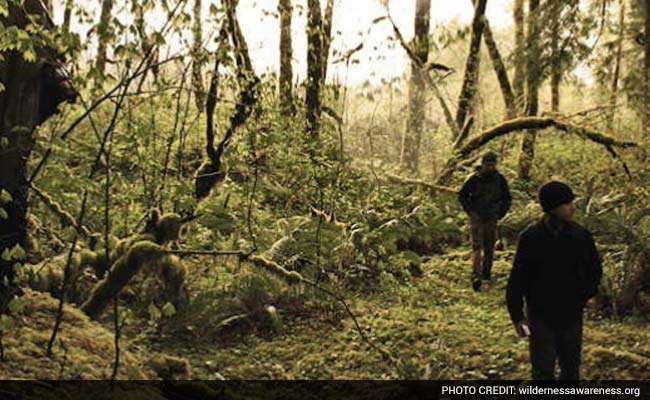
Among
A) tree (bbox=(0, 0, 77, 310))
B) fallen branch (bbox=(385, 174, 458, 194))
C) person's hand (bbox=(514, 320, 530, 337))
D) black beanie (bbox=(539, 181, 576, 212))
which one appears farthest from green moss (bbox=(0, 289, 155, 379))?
fallen branch (bbox=(385, 174, 458, 194))

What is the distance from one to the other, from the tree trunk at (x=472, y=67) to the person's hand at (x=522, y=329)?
13.0m

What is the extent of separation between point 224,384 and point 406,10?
17.0 m

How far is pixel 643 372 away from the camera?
23.9 feet

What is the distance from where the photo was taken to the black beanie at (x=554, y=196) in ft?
18.0

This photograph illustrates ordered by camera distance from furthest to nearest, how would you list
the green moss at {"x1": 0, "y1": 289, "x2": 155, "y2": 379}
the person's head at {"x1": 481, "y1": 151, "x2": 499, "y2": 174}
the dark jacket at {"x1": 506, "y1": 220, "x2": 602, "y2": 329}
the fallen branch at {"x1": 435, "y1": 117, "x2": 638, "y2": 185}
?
1. the fallen branch at {"x1": 435, "y1": 117, "x2": 638, "y2": 185}
2. the person's head at {"x1": 481, "y1": 151, "x2": 499, "y2": 174}
3. the green moss at {"x1": 0, "y1": 289, "x2": 155, "y2": 379}
4. the dark jacket at {"x1": 506, "y1": 220, "x2": 602, "y2": 329}

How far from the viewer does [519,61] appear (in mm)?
14633

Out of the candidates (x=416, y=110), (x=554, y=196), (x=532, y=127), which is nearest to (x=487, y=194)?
(x=554, y=196)

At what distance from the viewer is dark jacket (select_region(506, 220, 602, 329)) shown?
5480 millimetres

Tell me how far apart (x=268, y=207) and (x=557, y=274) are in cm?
851

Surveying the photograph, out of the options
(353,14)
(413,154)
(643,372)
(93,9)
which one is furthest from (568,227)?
(413,154)

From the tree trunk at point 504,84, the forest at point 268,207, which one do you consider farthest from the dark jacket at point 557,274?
the tree trunk at point 504,84

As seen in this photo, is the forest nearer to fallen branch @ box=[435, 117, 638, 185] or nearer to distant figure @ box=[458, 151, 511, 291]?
fallen branch @ box=[435, 117, 638, 185]

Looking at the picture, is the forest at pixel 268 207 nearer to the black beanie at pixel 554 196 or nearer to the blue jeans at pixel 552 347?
the blue jeans at pixel 552 347

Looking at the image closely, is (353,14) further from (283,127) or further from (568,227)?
(568,227)
